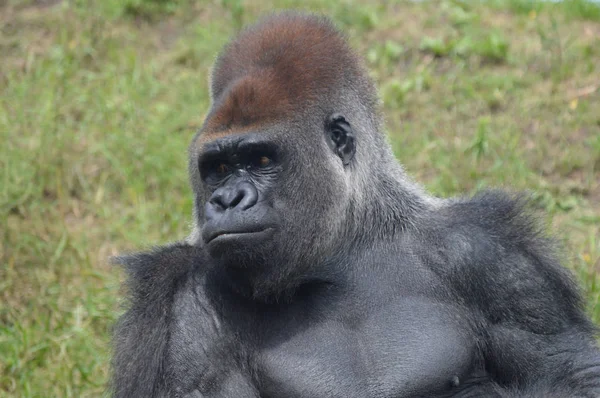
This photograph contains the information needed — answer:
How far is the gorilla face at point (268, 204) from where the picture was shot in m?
4.14

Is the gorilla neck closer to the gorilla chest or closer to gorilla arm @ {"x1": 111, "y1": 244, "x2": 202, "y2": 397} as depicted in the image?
the gorilla chest

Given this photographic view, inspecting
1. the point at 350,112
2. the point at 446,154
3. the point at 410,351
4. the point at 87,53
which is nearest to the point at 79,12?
the point at 87,53

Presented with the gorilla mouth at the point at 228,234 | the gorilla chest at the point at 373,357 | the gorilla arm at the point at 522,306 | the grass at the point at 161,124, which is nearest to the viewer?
the gorilla mouth at the point at 228,234

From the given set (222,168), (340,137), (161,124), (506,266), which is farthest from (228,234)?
(161,124)

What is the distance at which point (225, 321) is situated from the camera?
4410mm

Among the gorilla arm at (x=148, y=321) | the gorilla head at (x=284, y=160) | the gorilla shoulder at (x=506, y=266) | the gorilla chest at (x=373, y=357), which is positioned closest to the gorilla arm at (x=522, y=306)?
the gorilla shoulder at (x=506, y=266)

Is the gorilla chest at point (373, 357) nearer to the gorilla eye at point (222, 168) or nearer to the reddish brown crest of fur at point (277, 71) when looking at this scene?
the gorilla eye at point (222, 168)

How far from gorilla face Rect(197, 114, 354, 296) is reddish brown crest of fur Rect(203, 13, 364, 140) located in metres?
0.11

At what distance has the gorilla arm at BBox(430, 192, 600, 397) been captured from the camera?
175 inches

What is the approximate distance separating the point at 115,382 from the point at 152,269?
533mm

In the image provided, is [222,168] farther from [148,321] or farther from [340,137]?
[148,321]

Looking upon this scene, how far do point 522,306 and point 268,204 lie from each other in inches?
50.0

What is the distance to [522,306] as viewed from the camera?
14.8ft

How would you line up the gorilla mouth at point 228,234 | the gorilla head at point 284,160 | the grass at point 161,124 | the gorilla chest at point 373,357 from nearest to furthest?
the gorilla mouth at point 228,234, the gorilla head at point 284,160, the gorilla chest at point 373,357, the grass at point 161,124
